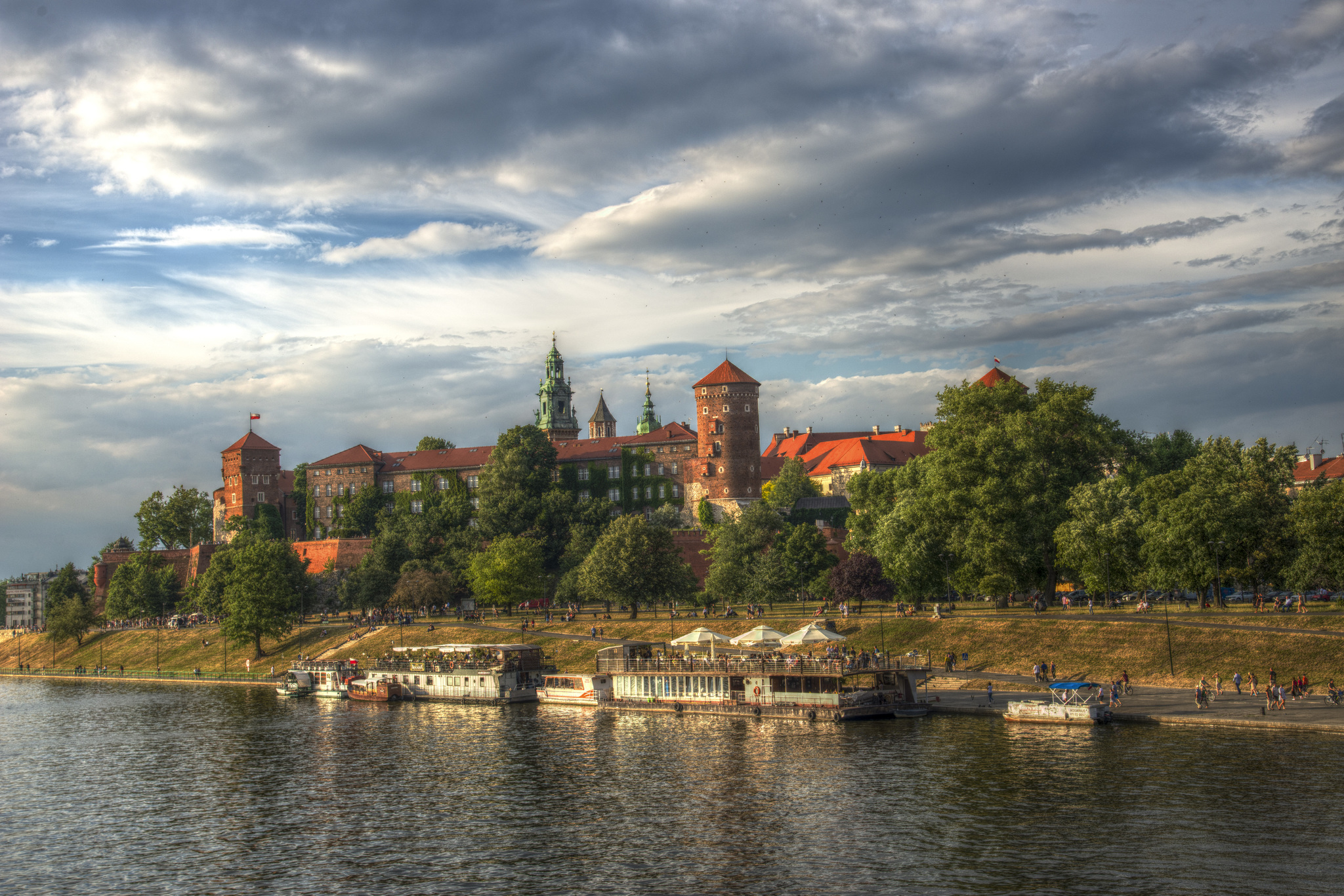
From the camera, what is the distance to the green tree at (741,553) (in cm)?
9325

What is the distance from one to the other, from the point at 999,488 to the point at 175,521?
124019mm

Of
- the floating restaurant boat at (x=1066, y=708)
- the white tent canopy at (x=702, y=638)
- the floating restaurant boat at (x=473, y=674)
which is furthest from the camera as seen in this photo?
the floating restaurant boat at (x=473, y=674)

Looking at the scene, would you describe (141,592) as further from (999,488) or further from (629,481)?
(999,488)

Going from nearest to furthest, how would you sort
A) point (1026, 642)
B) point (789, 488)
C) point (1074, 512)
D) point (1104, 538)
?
point (1026, 642)
point (1104, 538)
point (1074, 512)
point (789, 488)

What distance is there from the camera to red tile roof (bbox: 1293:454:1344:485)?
5182 inches

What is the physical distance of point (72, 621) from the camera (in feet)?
437

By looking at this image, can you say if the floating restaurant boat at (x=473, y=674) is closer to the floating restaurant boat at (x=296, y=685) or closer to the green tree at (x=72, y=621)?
the floating restaurant boat at (x=296, y=685)

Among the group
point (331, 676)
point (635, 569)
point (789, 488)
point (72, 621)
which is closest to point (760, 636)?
point (635, 569)

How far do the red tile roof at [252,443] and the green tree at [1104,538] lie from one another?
124401mm

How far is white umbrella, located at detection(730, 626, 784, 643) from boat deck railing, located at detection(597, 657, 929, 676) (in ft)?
3.84

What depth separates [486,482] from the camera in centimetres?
12756

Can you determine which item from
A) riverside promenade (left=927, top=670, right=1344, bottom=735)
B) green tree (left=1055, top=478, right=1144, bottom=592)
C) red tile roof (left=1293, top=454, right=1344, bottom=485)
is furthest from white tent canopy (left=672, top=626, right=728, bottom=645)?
red tile roof (left=1293, top=454, right=1344, bottom=485)

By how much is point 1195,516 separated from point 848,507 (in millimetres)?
64989

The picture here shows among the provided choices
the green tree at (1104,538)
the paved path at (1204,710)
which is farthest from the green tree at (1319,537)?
the paved path at (1204,710)
